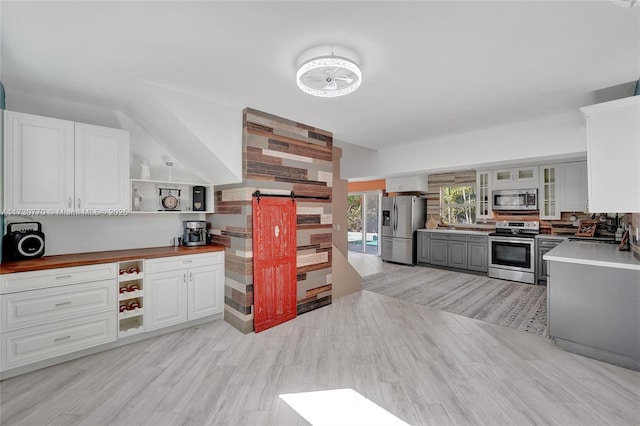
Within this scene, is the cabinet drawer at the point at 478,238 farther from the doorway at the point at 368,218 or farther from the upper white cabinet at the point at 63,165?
the upper white cabinet at the point at 63,165

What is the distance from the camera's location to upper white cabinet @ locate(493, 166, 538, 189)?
5.24 metres

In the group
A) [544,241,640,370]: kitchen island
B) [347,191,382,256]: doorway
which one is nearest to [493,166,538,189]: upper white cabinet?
[544,241,640,370]: kitchen island

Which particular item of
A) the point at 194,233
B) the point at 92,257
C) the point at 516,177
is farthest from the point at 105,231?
the point at 516,177

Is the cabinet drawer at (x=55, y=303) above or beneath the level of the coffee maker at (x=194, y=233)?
beneath

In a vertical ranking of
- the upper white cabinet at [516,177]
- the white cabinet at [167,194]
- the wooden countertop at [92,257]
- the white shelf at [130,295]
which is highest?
the upper white cabinet at [516,177]

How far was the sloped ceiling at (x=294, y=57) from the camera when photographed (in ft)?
5.38

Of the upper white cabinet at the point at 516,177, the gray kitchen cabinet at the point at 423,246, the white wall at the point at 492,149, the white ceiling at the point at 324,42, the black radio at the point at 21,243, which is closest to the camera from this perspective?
the white ceiling at the point at 324,42

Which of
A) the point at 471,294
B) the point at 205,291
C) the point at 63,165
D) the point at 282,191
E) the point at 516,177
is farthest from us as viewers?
the point at 516,177

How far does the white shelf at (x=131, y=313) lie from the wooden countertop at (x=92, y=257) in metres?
0.52

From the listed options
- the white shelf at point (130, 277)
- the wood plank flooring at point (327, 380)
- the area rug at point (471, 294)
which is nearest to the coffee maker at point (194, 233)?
the white shelf at point (130, 277)

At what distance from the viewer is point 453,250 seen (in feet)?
19.4

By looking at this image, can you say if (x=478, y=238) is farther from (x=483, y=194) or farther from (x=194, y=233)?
(x=194, y=233)

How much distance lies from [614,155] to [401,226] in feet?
14.1

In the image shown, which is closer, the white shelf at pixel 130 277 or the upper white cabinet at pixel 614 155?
the upper white cabinet at pixel 614 155
